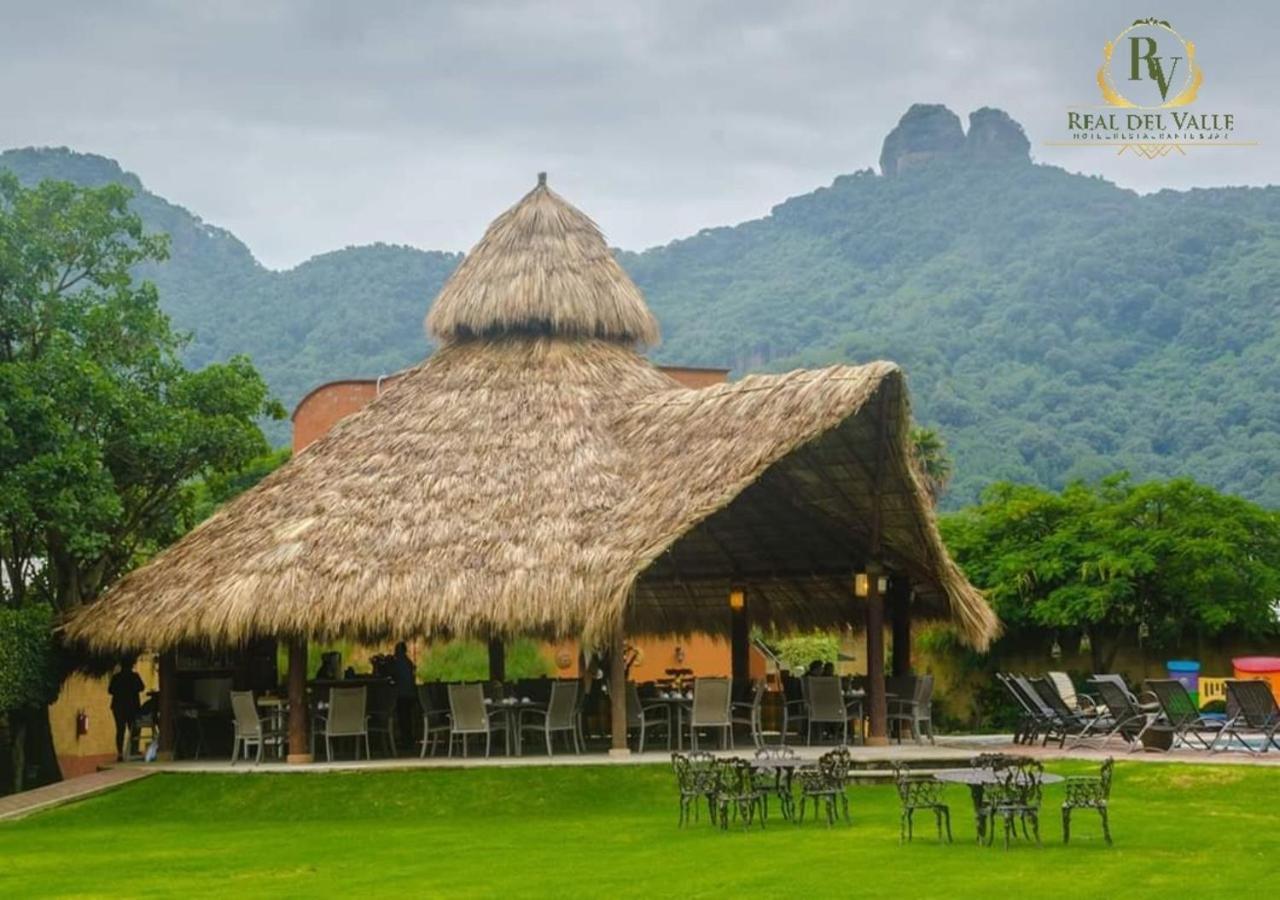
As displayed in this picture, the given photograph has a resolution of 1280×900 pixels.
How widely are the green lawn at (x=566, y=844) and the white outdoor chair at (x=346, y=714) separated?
829 mm

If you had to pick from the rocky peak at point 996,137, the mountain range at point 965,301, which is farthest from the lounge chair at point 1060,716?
the rocky peak at point 996,137

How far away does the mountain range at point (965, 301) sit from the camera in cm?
4666

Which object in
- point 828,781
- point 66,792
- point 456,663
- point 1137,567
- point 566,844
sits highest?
point 1137,567

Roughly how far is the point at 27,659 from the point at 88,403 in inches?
119

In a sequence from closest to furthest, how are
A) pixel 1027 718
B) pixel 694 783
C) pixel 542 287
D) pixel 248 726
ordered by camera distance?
pixel 694 783 → pixel 248 726 → pixel 1027 718 → pixel 542 287

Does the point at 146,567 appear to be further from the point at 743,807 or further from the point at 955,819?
the point at 955,819

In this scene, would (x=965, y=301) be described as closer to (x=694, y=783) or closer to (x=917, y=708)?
(x=917, y=708)

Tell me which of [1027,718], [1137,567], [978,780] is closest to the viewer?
[978,780]

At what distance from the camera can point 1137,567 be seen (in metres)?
24.7

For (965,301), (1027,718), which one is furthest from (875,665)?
(965,301)

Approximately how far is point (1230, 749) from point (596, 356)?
9068mm

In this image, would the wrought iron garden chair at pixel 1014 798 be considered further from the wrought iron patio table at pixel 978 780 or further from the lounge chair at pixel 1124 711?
the lounge chair at pixel 1124 711

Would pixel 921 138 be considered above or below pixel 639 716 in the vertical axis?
above

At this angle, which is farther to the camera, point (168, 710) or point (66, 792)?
point (168, 710)
